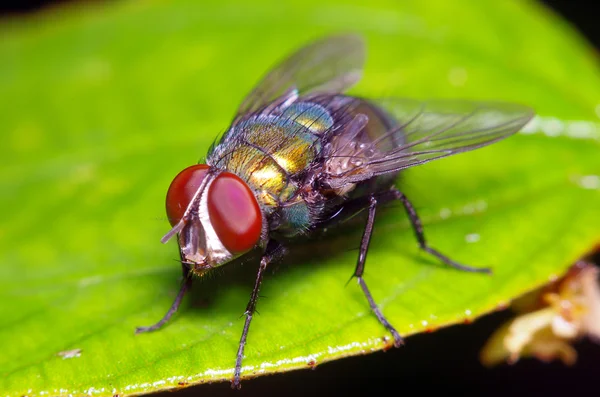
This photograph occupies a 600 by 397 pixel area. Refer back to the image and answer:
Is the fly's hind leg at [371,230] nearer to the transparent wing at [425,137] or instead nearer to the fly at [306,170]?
the fly at [306,170]

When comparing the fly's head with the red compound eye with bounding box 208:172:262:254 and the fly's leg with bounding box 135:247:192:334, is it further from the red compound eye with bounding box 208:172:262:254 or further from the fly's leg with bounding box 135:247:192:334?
the fly's leg with bounding box 135:247:192:334

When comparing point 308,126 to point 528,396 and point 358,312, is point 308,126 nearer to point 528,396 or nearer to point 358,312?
point 358,312

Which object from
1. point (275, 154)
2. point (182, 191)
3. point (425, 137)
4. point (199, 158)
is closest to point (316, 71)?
point (199, 158)

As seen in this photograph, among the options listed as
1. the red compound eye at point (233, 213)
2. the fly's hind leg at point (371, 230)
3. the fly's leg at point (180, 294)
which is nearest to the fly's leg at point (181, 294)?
the fly's leg at point (180, 294)

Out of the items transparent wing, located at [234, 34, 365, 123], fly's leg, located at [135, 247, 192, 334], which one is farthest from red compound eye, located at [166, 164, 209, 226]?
transparent wing, located at [234, 34, 365, 123]

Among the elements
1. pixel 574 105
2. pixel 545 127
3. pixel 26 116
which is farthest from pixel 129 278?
pixel 574 105

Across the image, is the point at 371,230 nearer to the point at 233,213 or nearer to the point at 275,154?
the point at 275,154
